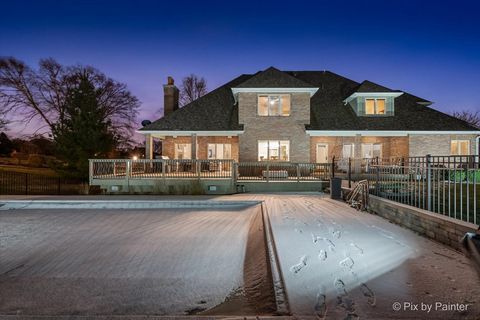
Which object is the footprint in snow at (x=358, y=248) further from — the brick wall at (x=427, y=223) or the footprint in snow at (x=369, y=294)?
the brick wall at (x=427, y=223)

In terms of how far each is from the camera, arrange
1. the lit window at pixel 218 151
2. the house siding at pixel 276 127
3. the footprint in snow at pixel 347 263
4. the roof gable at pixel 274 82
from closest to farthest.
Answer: the footprint in snow at pixel 347 263, the roof gable at pixel 274 82, the house siding at pixel 276 127, the lit window at pixel 218 151

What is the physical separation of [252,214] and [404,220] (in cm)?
508

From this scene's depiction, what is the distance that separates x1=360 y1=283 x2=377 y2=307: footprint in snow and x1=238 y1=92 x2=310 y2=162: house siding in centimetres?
1559

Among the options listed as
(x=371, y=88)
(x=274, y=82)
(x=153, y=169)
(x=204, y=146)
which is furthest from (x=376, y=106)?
(x=153, y=169)

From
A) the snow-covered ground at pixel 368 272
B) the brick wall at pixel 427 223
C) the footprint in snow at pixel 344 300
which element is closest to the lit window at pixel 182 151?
the snow-covered ground at pixel 368 272

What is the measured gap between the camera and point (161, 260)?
5.91 meters

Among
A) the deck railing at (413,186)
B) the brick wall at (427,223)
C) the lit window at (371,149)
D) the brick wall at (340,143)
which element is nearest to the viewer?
the brick wall at (427,223)

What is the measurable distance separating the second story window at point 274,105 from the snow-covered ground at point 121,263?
1072 cm

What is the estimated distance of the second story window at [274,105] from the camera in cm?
1923

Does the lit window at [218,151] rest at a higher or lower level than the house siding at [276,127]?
lower

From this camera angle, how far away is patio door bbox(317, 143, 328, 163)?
69.8 ft

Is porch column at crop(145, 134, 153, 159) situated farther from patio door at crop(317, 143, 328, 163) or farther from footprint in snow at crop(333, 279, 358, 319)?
footprint in snow at crop(333, 279, 358, 319)

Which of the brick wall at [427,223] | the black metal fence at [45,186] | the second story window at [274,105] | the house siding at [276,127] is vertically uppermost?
the second story window at [274,105]

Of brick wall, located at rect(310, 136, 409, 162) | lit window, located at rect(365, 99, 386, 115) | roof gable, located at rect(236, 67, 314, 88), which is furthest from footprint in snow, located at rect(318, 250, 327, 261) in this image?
lit window, located at rect(365, 99, 386, 115)
